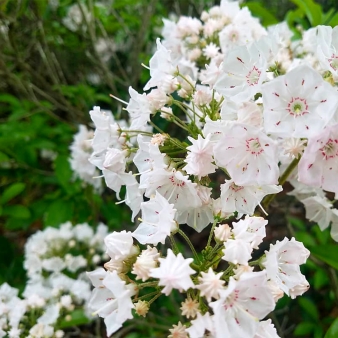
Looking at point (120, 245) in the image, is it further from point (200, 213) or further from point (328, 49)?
point (328, 49)

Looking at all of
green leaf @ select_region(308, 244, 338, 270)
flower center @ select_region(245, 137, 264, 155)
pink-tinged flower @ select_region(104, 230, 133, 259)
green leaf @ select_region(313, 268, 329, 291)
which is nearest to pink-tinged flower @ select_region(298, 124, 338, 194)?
flower center @ select_region(245, 137, 264, 155)

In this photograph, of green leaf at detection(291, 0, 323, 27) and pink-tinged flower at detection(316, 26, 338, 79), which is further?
green leaf at detection(291, 0, 323, 27)

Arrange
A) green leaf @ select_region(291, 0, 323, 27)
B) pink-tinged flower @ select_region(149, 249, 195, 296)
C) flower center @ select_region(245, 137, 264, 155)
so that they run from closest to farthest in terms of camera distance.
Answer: pink-tinged flower @ select_region(149, 249, 195, 296) → flower center @ select_region(245, 137, 264, 155) → green leaf @ select_region(291, 0, 323, 27)

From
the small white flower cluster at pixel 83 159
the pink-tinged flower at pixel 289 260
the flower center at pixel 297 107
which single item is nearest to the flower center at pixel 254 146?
the flower center at pixel 297 107

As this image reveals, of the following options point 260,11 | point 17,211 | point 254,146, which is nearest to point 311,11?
point 260,11

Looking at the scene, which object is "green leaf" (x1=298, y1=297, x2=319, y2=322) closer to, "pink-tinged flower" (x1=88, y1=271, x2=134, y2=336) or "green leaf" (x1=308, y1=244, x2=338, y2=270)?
"green leaf" (x1=308, y1=244, x2=338, y2=270)

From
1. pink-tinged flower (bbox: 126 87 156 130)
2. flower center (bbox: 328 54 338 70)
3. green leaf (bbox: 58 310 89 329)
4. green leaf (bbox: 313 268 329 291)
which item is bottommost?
green leaf (bbox: 313 268 329 291)

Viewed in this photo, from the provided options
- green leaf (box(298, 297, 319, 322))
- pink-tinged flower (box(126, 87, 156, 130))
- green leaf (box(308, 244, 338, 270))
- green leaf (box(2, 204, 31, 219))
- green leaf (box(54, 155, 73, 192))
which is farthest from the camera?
green leaf (box(298, 297, 319, 322))

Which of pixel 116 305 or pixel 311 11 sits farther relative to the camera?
pixel 311 11

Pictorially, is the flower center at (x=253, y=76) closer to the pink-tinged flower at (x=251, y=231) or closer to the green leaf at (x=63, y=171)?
the pink-tinged flower at (x=251, y=231)
